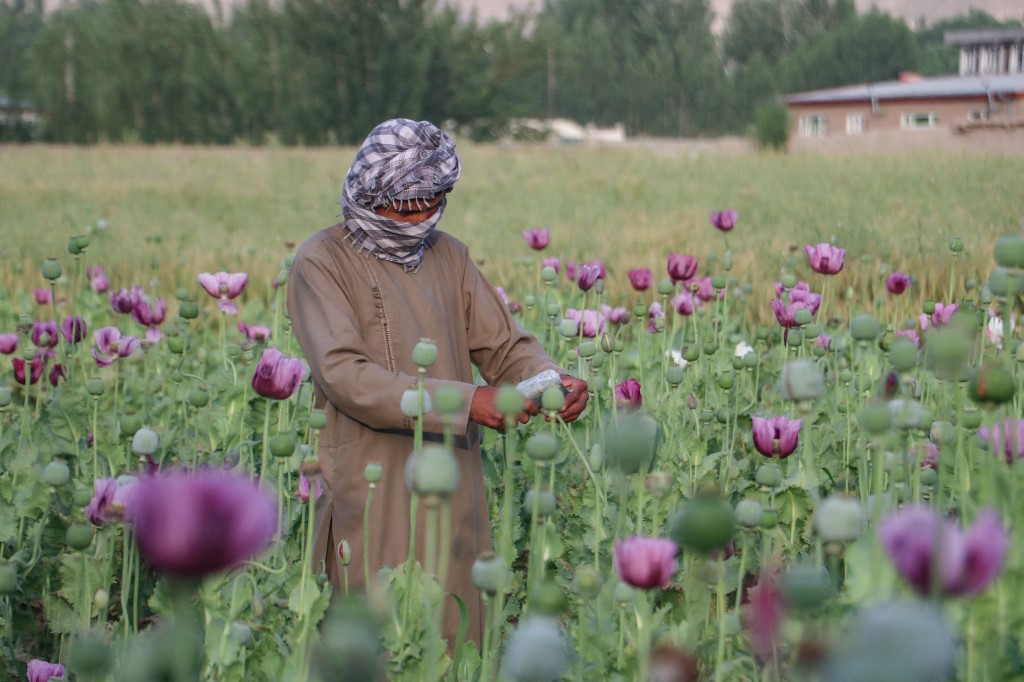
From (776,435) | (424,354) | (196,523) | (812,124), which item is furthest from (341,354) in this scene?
(812,124)

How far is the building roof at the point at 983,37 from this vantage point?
34375 mm

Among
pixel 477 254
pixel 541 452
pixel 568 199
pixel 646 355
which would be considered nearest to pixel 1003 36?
pixel 568 199

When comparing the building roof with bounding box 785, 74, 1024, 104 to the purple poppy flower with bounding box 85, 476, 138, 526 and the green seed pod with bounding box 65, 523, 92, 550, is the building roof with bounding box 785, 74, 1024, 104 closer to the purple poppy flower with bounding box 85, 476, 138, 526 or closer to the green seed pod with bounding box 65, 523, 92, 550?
the purple poppy flower with bounding box 85, 476, 138, 526

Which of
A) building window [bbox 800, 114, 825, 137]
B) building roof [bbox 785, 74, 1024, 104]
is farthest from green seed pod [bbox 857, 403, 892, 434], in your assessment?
building window [bbox 800, 114, 825, 137]

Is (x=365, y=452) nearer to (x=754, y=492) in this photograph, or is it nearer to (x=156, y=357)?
(x=754, y=492)

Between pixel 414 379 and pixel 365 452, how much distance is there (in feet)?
0.63

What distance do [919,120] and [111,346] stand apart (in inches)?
1206

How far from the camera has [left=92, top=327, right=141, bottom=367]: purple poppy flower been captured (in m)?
2.82

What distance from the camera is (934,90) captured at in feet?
100

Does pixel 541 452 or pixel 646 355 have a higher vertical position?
pixel 541 452

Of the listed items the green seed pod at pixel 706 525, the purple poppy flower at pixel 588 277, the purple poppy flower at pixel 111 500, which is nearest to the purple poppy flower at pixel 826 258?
the purple poppy flower at pixel 588 277

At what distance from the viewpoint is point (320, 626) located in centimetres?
194

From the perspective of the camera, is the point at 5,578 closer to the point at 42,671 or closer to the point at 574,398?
the point at 42,671

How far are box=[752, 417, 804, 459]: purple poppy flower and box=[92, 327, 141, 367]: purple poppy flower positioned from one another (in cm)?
143
